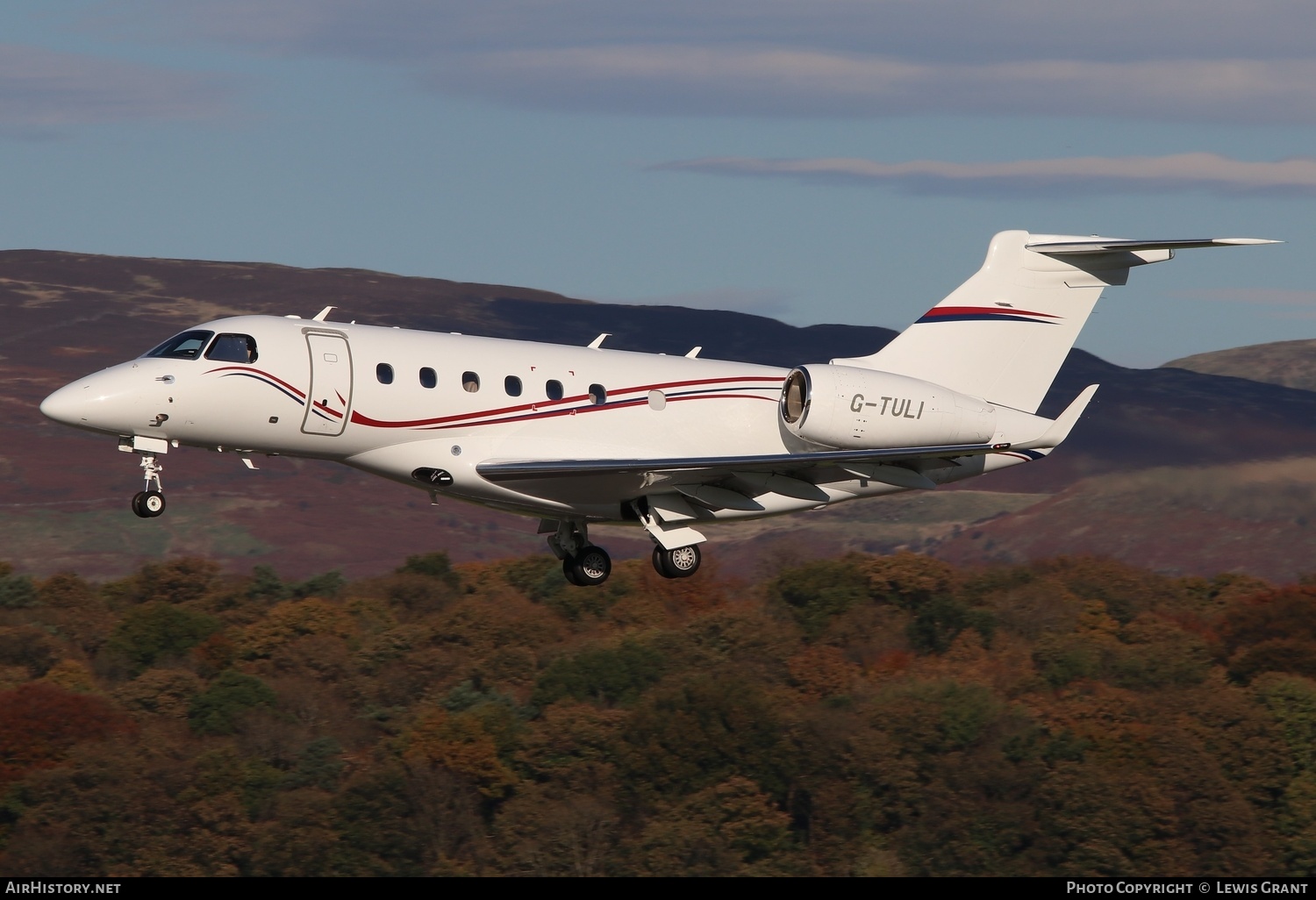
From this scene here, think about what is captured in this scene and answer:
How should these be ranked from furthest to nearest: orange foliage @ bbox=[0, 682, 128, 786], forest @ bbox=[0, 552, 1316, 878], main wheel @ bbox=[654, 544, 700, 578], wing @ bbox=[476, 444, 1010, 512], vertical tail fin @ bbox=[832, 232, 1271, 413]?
orange foliage @ bbox=[0, 682, 128, 786] → forest @ bbox=[0, 552, 1316, 878] → vertical tail fin @ bbox=[832, 232, 1271, 413] → main wheel @ bbox=[654, 544, 700, 578] → wing @ bbox=[476, 444, 1010, 512]

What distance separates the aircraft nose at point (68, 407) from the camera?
1995 centimetres

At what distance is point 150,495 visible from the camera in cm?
2050

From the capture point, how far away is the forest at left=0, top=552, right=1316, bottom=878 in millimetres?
66625

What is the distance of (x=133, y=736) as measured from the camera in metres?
73.4

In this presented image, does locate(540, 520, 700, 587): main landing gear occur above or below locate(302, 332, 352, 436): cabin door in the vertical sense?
below

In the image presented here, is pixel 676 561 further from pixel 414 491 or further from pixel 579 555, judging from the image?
pixel 414 491

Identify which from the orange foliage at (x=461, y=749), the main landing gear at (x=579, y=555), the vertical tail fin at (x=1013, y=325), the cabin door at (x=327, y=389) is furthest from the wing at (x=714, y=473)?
the orange foliage at (x=461, y=749)

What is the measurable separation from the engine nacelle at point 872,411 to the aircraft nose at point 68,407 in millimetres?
8972

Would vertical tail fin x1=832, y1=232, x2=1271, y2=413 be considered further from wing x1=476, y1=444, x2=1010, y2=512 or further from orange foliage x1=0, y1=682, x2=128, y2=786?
orange foliage x1=0, y1=682, x2=128, y2=786

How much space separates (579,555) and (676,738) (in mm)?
49011

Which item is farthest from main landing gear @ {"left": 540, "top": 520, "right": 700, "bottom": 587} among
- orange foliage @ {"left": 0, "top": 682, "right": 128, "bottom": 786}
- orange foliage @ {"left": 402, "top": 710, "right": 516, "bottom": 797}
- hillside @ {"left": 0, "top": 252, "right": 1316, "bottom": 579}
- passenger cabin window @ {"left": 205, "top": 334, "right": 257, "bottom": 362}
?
orange foliage @ {"left": 0, "top": 682, "right": 128, "bottom": 786}

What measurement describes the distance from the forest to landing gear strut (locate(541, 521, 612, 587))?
42.5 metres
